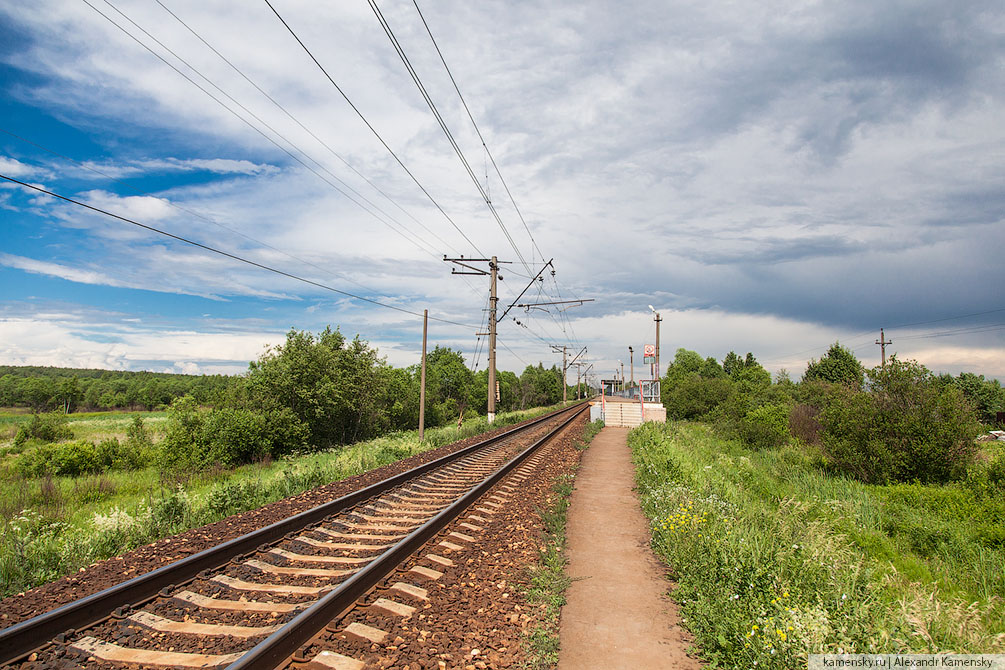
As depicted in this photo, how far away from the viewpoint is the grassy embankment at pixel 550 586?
4.19 meters

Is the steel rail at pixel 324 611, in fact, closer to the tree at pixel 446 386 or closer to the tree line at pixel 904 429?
the tree line at pixel 904 429

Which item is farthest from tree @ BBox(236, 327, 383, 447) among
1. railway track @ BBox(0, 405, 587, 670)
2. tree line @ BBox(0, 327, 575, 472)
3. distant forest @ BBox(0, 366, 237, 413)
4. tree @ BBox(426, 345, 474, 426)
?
distant forest @ BBox(0, 366, 237, 413)

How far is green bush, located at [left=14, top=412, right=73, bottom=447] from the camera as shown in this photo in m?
39.5

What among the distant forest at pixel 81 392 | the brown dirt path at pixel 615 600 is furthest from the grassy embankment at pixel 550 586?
the distant forest at pixel 81 392

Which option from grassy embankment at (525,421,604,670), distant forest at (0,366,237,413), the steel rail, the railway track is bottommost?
distant forest at (0,366,237,413)

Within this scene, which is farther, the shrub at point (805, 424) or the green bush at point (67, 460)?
the shrub at point (805, 424)

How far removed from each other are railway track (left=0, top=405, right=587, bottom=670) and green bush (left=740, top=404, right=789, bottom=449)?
20.3 m

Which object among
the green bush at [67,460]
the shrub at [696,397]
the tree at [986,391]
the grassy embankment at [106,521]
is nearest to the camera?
the grassy embankment at [106,521]

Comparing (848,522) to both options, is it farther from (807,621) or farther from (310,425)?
(310,425)

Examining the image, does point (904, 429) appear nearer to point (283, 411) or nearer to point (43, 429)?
point (283, 411)

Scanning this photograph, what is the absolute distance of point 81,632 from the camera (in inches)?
171

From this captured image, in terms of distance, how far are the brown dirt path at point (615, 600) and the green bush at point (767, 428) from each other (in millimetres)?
16695

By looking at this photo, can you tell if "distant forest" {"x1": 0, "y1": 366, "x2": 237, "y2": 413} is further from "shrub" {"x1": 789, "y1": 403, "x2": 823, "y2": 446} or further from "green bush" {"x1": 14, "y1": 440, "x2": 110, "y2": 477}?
"shrub" {"x1": 789, "y1": 403, "x2": 823, "y2": 446}

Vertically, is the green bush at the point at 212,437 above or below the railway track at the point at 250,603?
below
